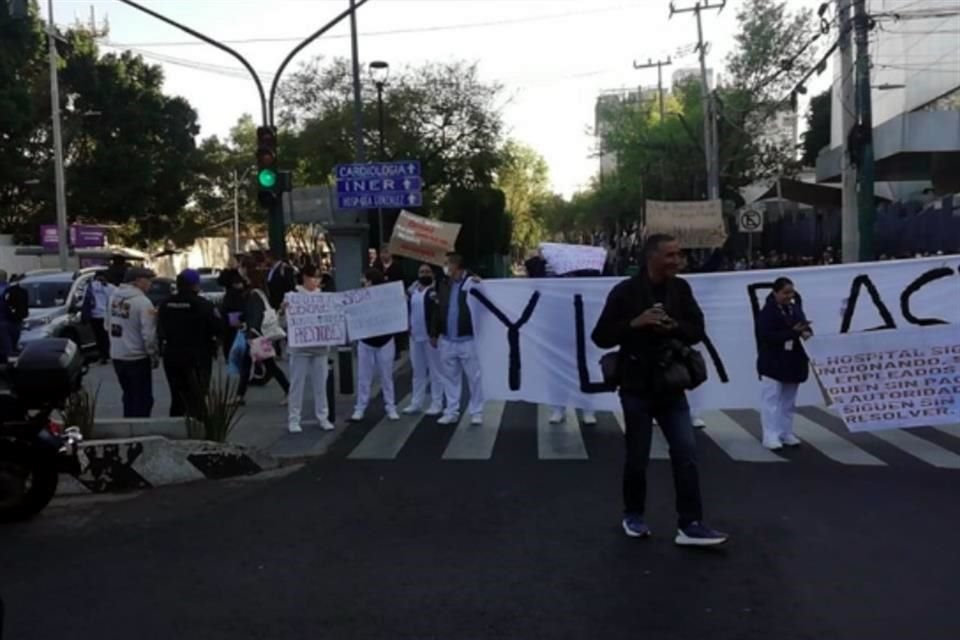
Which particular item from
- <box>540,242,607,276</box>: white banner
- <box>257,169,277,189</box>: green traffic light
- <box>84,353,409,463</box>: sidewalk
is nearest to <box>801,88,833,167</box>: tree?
<box>540,242,607,276</box>: white banner

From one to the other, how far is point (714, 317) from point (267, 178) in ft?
22.2

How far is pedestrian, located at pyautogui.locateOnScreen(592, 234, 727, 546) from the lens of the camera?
20.6ft

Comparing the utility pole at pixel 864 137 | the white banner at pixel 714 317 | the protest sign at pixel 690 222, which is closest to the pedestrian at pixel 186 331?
the white banner at pixel 714 317

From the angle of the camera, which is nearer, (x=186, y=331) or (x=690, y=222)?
(x=186, y=331)

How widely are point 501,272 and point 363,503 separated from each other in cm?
3764

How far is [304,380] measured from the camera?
429 inches

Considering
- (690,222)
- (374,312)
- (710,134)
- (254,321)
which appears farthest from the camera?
(710,134)

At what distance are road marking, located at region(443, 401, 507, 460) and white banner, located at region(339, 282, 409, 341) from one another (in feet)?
4.46

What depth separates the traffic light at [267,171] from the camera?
1430 cm

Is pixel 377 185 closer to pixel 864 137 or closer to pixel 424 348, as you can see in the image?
pixel 424 348

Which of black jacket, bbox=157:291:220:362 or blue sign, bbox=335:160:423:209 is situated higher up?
blue sign, bbox=335:160:423:209

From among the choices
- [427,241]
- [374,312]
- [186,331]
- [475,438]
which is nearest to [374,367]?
[374,312]

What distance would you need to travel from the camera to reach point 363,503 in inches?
304

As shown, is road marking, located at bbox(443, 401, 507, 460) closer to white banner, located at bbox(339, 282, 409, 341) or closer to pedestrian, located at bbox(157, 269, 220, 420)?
white banner, located at bbox(339, 282, 409, 341)
